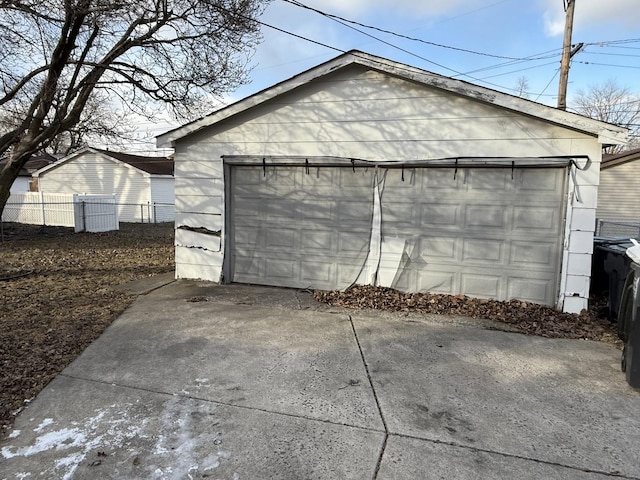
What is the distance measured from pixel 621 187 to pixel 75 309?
20.4m

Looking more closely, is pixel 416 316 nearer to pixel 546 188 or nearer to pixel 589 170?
pixel 546 188

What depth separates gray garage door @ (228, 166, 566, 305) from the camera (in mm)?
6047

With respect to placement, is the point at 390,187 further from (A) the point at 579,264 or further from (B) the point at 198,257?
(B) the point at 198,257

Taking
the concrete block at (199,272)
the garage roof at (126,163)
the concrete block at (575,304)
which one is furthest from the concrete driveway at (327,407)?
the garage roof at (126,163)

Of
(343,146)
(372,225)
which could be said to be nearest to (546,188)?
(372,225)

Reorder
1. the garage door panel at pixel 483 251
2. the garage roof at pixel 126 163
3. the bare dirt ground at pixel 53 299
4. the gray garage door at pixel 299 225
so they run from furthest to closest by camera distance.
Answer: the garage roof at pixel 126 163, the gray garage door at pixel 299 225, the garage door panel at pixel 483 251, the bare dirt ground at pixel 53 299

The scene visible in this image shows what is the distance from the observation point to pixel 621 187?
17375 mm

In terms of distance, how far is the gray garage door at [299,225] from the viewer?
6.71 meters

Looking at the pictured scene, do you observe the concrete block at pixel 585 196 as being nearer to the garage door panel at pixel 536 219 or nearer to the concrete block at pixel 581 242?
the garage door panel at pixel 536 219

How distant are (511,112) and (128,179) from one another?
23.2 meters

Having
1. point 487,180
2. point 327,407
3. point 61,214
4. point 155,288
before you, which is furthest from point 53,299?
point 61,214


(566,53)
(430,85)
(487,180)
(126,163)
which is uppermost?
(566,53)

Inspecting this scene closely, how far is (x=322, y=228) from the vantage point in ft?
22.5

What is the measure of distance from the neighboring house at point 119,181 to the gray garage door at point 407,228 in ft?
59.2
